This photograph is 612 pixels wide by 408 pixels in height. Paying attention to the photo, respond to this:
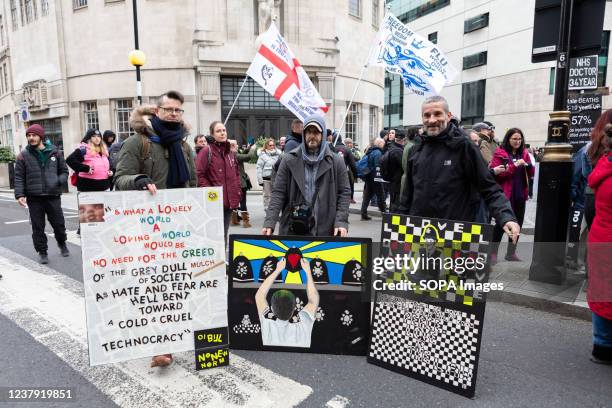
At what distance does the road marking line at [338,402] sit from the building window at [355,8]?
23.9 m

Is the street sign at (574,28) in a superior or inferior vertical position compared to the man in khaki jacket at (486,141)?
superior

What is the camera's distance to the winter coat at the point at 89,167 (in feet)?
22.6

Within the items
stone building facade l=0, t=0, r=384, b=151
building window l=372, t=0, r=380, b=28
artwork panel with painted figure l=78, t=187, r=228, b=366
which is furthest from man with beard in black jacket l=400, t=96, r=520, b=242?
building window l=372, t=0, r=380, b=28

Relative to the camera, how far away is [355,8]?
23875 millimetres

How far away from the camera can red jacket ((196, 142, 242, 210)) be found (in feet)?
19.1

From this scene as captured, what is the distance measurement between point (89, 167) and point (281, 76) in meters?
3.63

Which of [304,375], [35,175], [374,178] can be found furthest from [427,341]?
[374,178]

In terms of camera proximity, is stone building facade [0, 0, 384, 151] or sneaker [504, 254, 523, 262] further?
stone building facade [0, 0, 384, 151]

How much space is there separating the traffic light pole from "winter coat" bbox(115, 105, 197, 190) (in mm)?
4130

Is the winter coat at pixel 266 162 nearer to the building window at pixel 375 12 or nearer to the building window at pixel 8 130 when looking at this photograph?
the building window at pixel 375 12

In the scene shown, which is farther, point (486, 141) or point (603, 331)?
point (486, 141)

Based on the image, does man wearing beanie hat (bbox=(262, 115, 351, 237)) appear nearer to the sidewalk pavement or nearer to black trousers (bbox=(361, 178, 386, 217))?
the sidewalk pavement

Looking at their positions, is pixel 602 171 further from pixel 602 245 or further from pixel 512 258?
pixel 512 258

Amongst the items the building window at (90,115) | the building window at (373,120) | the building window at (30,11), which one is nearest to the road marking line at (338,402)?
the building window at (90,115)
